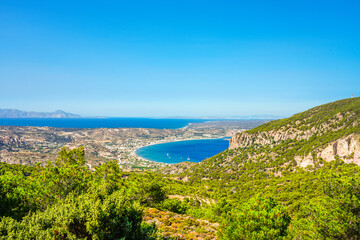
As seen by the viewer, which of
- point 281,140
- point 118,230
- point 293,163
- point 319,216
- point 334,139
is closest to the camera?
point 118,230

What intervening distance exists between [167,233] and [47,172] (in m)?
13.0

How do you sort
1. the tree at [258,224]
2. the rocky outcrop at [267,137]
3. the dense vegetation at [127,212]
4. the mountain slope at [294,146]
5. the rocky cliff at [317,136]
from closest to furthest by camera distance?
1. the dense vegetation at [127,212]
2. the tree at [258,224]
3. the rocky cliff at [317,136]
4. the mountain slope at [294,146]
5. the rocky outcrop at [267,137]

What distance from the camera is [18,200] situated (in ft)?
50.3

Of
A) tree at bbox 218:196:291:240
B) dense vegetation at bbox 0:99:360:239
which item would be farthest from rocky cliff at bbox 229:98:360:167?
tree at bbox 218:196:291:240

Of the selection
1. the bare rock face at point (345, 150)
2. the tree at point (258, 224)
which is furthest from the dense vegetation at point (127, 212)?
the bare rock face at point (345, 150)

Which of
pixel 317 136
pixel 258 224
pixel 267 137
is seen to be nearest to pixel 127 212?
pixel 258 224

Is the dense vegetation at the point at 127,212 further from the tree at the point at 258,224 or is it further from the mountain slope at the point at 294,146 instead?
the mountain slope at the point at 294,146

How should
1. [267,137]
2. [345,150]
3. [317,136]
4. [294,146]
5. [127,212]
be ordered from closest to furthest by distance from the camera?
[127,212] < [345,150] < [317,136] < [294,146] < [267,137]

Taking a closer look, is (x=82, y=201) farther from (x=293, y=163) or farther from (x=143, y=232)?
(x=293, y=163)

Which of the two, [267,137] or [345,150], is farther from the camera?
[267,137]

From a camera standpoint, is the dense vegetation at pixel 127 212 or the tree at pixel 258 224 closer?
the dense vegetation at pixel 127 212

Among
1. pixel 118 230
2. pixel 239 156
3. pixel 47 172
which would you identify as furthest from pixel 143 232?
pixel 239 156

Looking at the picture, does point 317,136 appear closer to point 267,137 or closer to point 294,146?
point 294,146

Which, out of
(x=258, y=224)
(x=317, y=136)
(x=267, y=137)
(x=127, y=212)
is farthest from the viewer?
(x=267, y=137)
